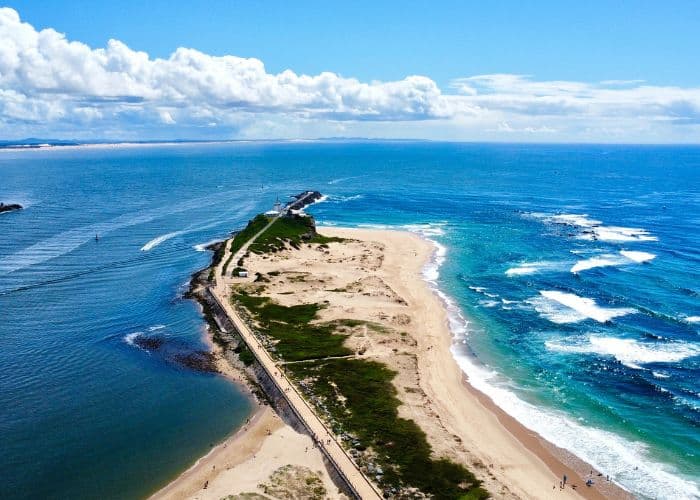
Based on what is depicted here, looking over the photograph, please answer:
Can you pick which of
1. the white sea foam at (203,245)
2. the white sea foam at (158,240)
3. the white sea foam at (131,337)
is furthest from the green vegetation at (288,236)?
the white sea foam at (131,337)

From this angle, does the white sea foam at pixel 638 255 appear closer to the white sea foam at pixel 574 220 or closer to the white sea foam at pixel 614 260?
the white sea foam at pixel 614 260

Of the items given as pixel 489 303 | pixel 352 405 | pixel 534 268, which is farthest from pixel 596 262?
pixel 352 405

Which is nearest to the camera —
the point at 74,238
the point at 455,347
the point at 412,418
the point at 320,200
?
the point at 412,418

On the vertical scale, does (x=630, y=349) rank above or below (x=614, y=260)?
below

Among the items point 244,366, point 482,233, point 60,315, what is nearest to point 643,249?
point 482,233

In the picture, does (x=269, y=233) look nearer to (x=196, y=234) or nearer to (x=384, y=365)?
(x=196, y=234)

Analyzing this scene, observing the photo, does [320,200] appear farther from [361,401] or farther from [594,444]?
[594,444]

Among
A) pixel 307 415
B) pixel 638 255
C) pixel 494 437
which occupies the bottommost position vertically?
pixel 494 437

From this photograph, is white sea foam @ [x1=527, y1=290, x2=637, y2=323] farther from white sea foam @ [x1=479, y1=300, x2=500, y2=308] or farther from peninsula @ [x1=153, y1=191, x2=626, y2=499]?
peninsula @ [x1=153, y1=191, x2=626, y2=499]
